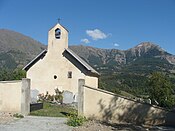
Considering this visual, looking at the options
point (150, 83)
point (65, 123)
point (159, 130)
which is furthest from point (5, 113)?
point (150, 83)

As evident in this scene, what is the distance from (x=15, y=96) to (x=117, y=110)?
6.20 metres

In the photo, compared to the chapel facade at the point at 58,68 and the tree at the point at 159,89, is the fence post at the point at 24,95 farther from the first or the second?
the tree at the point at 159,89

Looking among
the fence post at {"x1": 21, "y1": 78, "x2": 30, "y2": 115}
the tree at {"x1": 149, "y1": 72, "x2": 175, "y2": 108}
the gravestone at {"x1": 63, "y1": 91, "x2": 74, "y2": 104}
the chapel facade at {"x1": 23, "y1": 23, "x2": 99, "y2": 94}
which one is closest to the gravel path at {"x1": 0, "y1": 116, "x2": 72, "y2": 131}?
the fence post at {"x1": 21, "y1": 78, "x2": 30, "y2": 115}

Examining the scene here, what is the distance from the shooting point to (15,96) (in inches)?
677

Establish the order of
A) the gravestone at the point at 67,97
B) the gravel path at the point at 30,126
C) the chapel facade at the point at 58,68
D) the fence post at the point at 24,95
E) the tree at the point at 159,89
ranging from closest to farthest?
the gravel path at the point at 30,126, the fence post at the point at 24,95, the gravestone at the point at 67,97, the chapel facade at the point at 58,68, the tree at the point at 159,89

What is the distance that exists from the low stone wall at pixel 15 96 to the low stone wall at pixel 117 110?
343cm

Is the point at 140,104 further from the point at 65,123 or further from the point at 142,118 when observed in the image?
the point at 65,123

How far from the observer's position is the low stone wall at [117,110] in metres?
15.2

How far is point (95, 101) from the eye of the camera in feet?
52.3

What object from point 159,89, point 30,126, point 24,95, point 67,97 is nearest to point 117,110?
point 30,126

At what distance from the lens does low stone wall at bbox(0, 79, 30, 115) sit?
17.0 meters

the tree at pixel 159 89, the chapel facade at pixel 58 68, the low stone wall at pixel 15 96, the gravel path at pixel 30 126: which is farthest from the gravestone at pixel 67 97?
the tree at pixel 159 89

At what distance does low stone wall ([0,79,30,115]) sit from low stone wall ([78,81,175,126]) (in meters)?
3.43

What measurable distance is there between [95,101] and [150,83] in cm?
3108
